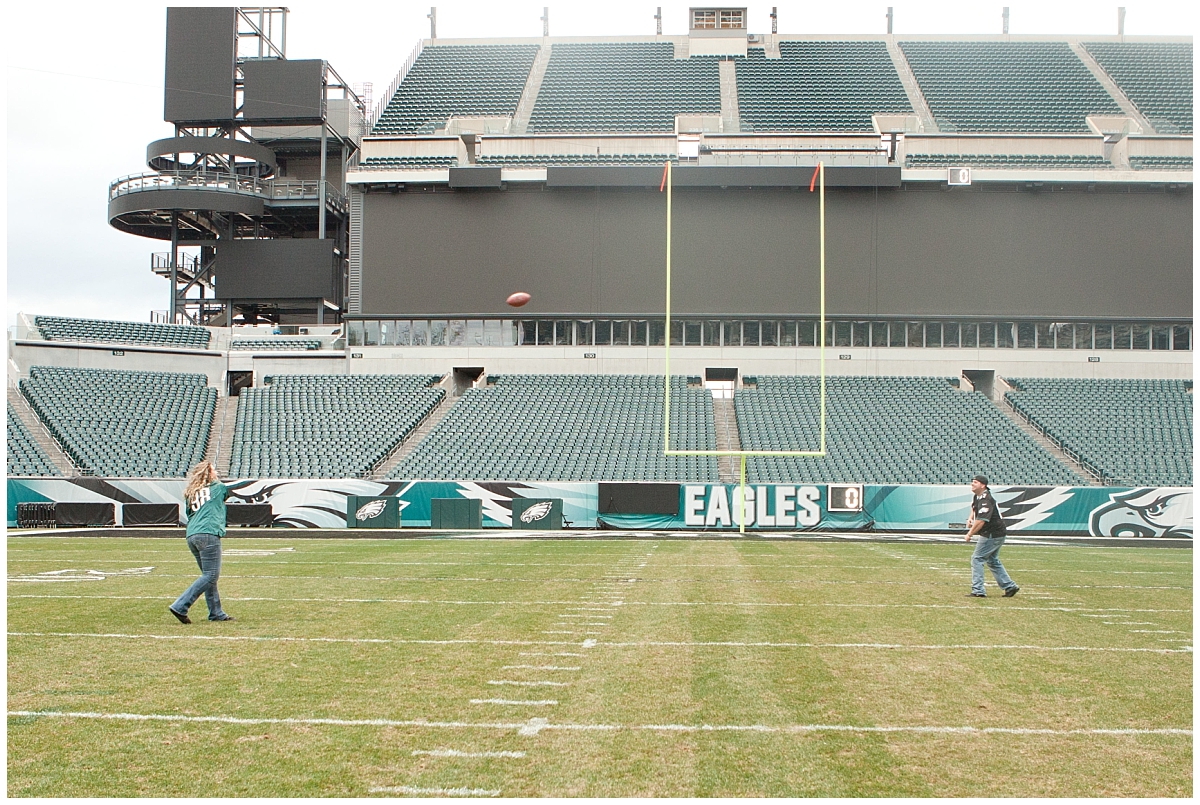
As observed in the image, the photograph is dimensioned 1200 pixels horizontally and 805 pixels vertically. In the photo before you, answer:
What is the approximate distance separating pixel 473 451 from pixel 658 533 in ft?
24.4

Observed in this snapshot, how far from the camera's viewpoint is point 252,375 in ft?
114

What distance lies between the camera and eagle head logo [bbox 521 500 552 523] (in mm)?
23469

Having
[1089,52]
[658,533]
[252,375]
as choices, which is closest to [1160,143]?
[1089,52]

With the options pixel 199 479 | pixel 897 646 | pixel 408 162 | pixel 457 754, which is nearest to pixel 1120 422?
pixel 408 162

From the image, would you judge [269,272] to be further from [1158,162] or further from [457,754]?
[457,754]

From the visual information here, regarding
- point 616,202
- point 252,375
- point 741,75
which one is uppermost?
point 741,75

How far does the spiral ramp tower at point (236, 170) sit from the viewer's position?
34875mm

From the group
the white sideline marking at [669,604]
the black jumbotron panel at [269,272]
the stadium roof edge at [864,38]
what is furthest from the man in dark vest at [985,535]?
the stadium roof edge at [864,38]

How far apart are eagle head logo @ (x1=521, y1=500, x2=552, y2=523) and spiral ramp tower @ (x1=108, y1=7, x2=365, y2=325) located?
15866 mm

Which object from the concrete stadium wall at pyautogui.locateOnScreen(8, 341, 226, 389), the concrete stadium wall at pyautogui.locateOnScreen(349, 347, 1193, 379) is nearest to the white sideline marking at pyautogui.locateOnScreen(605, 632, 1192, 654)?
the concrete stadium wall at pyautogui.locateOnScreen(349, 347, 1193, 379)

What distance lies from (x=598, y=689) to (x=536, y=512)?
58.1 ft

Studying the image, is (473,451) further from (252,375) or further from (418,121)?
(418,121)

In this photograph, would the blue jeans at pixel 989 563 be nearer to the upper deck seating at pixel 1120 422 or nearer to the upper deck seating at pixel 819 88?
the upper deck seating at pixel 1120 422

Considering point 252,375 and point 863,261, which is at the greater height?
point 863,261
